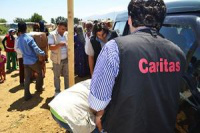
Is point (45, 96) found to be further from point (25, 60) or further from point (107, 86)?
point (107, 86)

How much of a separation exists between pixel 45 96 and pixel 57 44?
5.80 ft

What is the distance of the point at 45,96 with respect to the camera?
6.49 metres

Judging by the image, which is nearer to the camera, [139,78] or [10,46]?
[139,78]

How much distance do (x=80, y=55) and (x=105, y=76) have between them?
21.2 feet

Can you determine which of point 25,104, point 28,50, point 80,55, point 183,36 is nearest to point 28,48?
point 28,50

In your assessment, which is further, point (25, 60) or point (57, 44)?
point (25, 60)

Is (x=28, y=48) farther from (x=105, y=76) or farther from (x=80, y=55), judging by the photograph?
(x=105, y=76)

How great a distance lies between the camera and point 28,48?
18.5 ft

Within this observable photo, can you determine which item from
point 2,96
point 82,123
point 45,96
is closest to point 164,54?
point 82,123

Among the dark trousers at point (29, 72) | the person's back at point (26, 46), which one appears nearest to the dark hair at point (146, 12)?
the person's back at point (26, 46)

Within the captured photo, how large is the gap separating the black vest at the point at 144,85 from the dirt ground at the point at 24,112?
295cm

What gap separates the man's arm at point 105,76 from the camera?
1.54 metres

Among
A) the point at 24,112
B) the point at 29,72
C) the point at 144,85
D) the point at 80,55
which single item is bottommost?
the point at 24,112

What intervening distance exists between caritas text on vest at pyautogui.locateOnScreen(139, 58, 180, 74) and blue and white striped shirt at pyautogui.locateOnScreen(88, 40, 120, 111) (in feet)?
0.51
